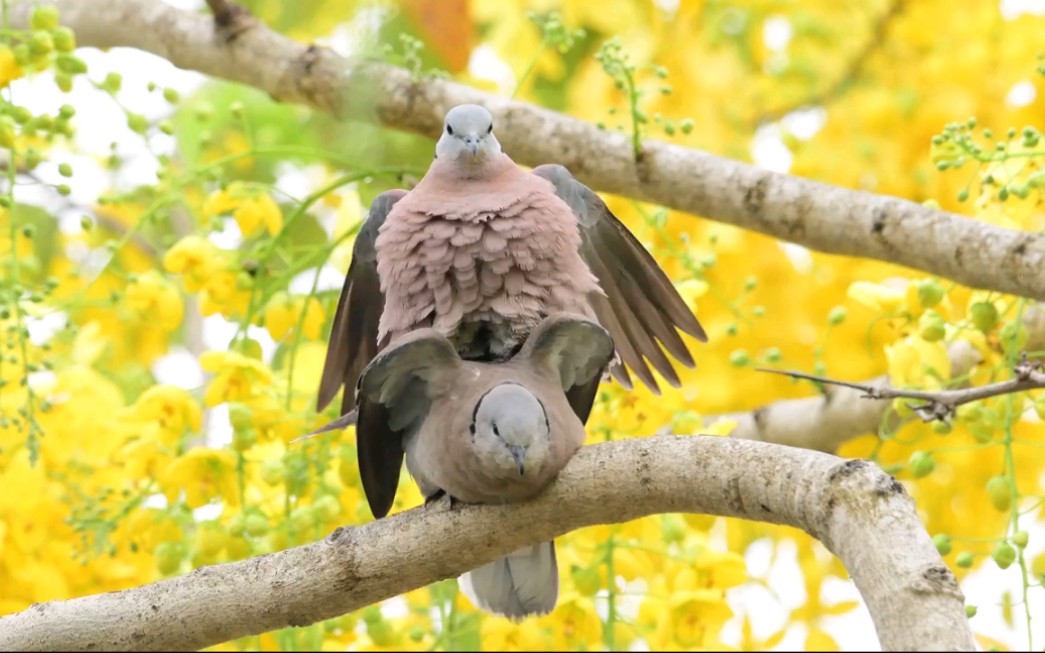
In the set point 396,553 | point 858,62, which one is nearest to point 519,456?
point 396,553

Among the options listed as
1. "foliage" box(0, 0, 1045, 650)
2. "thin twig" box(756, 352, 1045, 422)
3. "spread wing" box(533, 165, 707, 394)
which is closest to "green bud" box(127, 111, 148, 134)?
"foliage" box(0, 0, 1045, 650)

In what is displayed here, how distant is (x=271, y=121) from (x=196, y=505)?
4.04 ft

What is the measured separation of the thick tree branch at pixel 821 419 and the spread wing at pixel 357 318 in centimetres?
67

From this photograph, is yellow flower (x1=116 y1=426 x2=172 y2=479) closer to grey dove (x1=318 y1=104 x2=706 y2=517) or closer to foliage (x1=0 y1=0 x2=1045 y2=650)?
foliage (x1=0 y1=0 x2=1045 y2=650)

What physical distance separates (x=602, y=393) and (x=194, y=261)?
2.36ft

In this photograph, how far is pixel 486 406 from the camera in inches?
69.2

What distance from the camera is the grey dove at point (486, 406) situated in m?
1.70

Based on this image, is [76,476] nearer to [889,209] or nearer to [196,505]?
[196,505]

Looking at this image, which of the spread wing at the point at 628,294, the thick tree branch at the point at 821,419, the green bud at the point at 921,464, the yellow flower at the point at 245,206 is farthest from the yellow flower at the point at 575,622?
the yellow flower at the point at 245,206

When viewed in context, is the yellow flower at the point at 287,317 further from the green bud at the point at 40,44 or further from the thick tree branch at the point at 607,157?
the green bud at the point at 40,44

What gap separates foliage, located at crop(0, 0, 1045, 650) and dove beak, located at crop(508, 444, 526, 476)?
0.55 m

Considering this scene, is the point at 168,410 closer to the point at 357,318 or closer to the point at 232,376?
the point at 232,376

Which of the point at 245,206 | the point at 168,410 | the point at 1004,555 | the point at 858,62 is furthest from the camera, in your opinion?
the point at 858,62

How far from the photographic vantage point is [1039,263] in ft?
6.40
